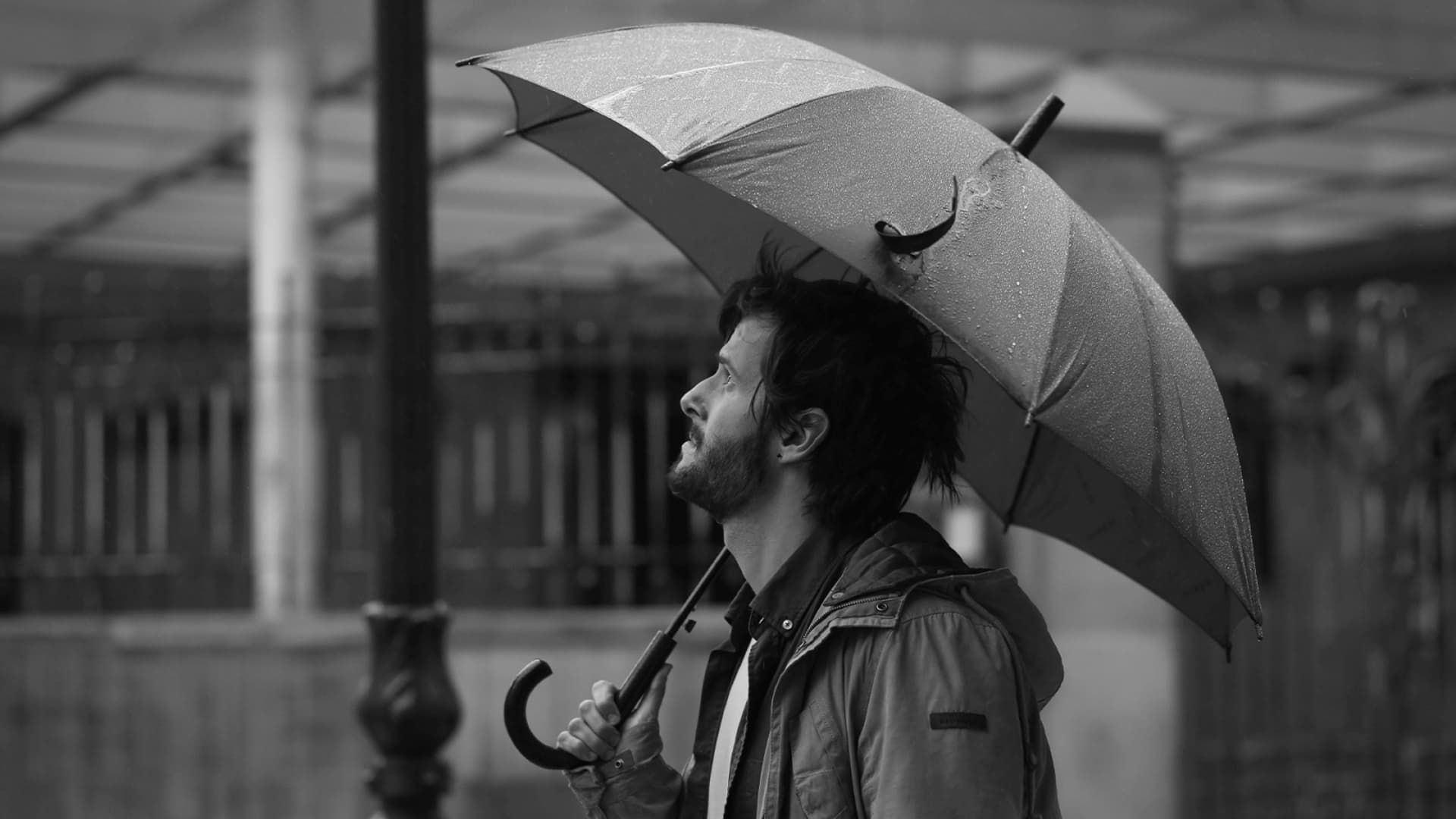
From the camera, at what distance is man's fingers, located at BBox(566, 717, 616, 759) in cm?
261

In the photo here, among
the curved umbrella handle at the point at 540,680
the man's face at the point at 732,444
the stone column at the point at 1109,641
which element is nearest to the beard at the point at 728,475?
the man's face at the point at 732,444

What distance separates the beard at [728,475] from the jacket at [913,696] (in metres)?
0.20

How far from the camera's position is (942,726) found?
2170mm

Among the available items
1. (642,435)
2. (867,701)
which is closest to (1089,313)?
(867,701)

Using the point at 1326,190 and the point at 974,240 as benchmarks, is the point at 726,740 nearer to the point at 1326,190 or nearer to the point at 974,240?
the point at 974,240

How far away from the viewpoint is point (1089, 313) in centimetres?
245

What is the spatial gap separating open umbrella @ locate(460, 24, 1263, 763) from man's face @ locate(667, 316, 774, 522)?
0.20 meters

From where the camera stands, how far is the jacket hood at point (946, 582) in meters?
2.33

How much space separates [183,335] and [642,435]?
2171mm

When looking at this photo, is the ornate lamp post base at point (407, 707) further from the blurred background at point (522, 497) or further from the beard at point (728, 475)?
the beard at point (728, 475)

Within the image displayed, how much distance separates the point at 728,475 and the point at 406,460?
2.51 meters

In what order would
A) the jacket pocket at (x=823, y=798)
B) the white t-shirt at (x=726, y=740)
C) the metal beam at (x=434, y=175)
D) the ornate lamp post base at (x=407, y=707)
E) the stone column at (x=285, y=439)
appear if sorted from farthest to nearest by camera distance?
the metal beam at (x=434, y=175), the stone column at (x=285, y=439), the ornate lamp post base at (x=407, y=707), the white t-shirt at (x=726, y=740), the jacket pocket at (x=823, y=798)

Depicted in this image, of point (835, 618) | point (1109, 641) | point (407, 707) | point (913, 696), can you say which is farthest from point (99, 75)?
point (913, 696)

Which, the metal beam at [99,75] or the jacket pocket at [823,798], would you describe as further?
the metal beam at [99,75]
